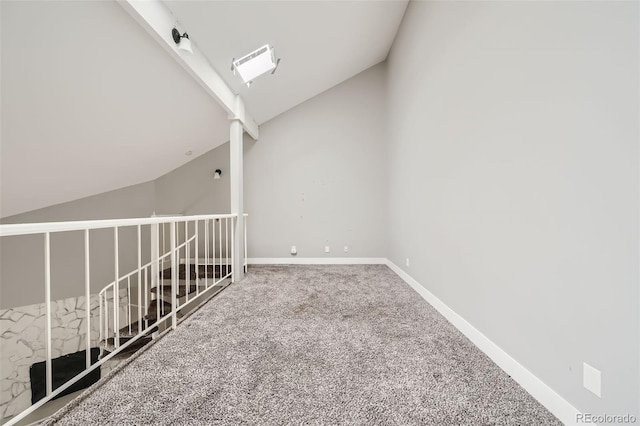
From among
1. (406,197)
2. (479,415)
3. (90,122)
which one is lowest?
(479,415)

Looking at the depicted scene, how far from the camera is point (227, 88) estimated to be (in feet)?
9.93

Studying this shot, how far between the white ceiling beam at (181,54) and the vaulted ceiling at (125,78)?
0.09 meters

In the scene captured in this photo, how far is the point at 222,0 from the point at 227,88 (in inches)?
44.8

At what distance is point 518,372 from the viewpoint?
132 cm

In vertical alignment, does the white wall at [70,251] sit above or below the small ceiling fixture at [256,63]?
below

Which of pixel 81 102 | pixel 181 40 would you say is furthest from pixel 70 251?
pixel 181 40

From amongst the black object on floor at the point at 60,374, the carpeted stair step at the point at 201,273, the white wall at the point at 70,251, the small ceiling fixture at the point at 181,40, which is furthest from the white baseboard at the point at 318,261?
the small ceiling fixture at the point at 181,40

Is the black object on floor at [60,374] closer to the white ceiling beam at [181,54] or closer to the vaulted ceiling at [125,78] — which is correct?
the vaulted ceiling at [125,78]

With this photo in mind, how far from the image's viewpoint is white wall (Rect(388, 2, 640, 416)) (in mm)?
873

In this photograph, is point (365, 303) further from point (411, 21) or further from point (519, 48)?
point (411, 21)

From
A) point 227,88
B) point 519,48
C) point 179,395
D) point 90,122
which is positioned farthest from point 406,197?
point 90,122

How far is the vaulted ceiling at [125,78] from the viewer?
1.59 meters

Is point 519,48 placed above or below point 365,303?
above

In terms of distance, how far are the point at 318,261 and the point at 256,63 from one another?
302 centimetres
